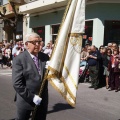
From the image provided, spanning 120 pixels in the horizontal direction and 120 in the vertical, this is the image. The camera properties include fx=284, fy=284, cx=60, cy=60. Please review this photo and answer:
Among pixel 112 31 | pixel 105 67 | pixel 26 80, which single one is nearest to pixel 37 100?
pixel 26 80

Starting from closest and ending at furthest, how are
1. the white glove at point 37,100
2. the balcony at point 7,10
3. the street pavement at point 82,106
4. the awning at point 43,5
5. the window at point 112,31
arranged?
the white glove at point 37,100, the street pavement at point 82,106, the window at point 112,31, the awning at point 43,5, the balcony at point 7,10

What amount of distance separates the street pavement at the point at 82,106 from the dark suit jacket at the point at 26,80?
8.64ft

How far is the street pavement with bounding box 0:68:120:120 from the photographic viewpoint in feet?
21.4

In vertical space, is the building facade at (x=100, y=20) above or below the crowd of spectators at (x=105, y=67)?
above

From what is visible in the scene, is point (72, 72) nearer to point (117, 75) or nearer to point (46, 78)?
point (46, 78)

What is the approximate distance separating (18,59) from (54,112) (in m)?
3.34

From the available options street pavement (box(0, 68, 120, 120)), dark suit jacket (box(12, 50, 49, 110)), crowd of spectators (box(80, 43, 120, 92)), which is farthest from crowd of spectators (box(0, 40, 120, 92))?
dark suit jacket (box(12, 50, 49, 110))

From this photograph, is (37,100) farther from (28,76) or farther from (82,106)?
(82,106)

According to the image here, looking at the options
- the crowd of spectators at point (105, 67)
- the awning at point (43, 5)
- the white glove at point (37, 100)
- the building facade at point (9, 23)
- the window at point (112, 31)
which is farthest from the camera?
the building facade at point (9, 23)

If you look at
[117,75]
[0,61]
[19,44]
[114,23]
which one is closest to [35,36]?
[117,75]

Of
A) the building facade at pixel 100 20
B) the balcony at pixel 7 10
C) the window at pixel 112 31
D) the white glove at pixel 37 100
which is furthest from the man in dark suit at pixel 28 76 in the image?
the balcony at pixel 7 10

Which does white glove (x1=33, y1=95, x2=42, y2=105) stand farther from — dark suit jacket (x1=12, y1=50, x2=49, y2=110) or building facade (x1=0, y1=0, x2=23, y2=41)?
building facade (x1=0, y1=0, x2=23, y2=41)

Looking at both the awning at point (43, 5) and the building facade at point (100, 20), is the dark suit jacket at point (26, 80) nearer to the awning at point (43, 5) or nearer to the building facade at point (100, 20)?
the building facade at point (100, 20)

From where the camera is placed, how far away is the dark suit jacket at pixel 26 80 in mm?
3695
